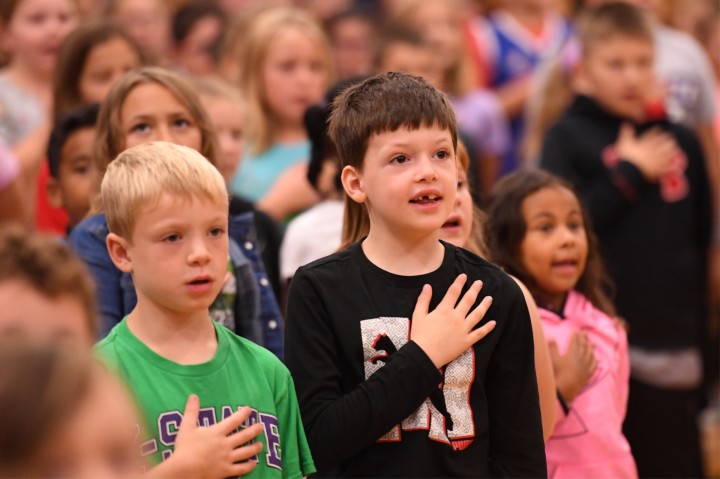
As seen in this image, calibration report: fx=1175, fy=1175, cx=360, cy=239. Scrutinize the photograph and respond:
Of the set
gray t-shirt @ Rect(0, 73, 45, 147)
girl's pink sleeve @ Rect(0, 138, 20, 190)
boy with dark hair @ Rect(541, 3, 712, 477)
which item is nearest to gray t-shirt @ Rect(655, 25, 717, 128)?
boy with dark hair @ Rect(541, 3, 712, 477)

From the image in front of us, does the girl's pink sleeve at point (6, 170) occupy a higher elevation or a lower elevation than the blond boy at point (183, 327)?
higher

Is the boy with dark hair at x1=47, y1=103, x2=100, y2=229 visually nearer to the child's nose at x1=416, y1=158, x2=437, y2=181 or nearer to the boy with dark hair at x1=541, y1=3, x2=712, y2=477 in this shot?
the child's nose at x1=416, y1=158, x2=437, y2=181

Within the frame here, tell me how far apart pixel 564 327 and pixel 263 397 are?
49.6 inches

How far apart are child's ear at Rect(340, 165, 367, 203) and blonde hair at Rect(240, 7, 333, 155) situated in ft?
9.89

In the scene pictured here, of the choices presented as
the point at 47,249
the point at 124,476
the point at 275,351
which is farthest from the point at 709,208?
the point at 124,476

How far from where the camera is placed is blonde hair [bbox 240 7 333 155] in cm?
616

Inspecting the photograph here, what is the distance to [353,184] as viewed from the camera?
3133mm

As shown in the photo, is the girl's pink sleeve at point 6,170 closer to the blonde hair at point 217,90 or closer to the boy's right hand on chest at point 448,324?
the blonde hair at point 217,90

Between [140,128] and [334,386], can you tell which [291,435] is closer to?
[334,386]

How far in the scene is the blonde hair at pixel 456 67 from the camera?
24.7 feet

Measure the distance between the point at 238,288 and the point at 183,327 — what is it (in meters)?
0.64

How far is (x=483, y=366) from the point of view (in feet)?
9.76

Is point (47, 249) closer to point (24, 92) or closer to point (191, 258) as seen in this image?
point (191, 258)

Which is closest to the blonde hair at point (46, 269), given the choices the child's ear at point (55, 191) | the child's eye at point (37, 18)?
the child's ear at point (55, 191)
